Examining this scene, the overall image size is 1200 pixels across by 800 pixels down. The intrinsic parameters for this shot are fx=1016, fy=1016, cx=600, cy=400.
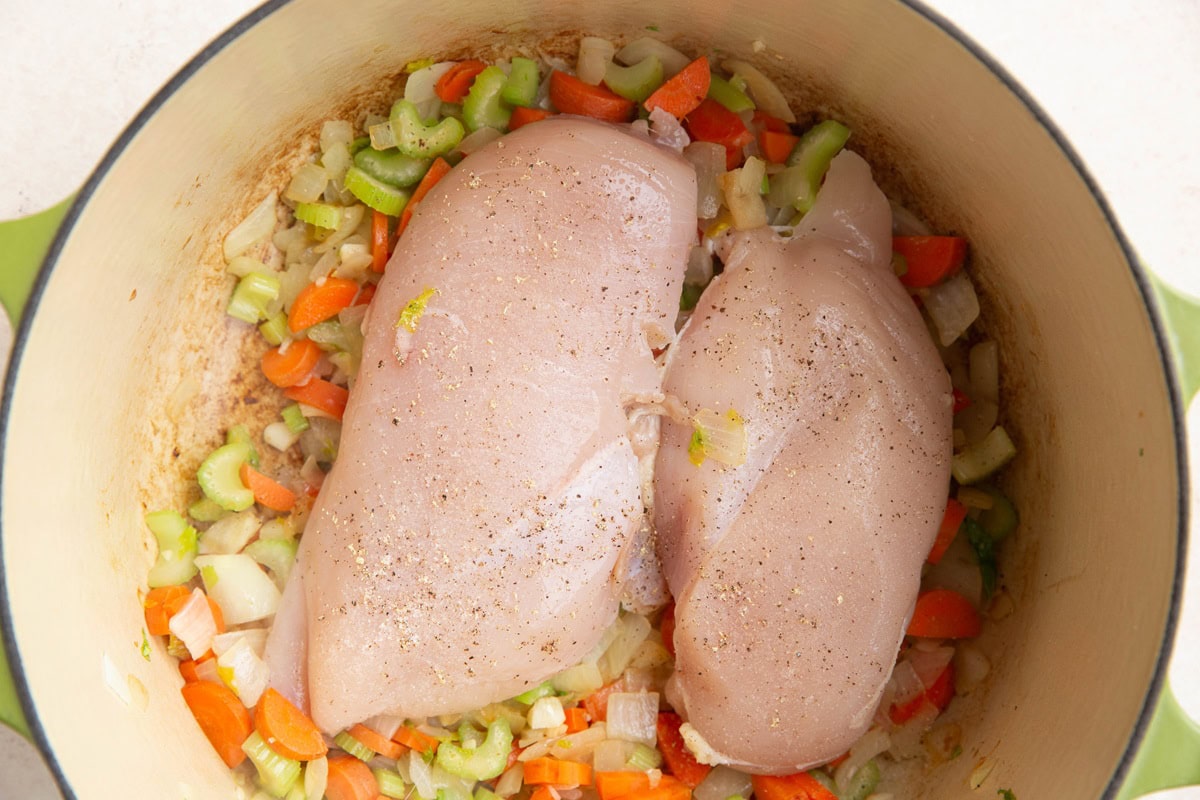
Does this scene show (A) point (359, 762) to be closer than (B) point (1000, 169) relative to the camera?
No

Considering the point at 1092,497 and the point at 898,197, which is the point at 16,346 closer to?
the point at 898,197

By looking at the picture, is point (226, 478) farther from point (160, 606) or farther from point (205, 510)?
point (160, 606)

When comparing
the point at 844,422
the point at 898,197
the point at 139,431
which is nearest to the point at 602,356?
the point at 844,422

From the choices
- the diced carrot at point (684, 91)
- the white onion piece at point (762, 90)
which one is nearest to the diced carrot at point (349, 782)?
the diced carrot at point (684, 91)

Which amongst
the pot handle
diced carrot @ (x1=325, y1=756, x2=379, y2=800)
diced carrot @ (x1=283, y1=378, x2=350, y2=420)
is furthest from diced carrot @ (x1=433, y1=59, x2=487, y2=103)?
diced carrot @ (x1=325, y1=756, x2=379, y2=800)

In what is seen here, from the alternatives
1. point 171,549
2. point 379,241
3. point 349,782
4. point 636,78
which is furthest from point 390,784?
point 636,78

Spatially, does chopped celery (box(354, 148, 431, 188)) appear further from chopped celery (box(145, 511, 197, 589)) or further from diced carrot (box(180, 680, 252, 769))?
diced carrot (box(180, 680, 252, 769))
